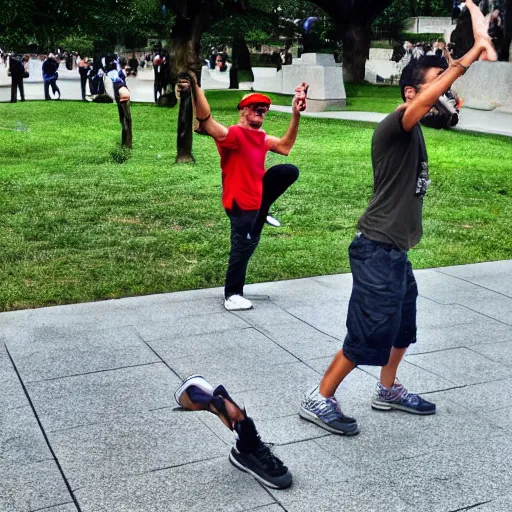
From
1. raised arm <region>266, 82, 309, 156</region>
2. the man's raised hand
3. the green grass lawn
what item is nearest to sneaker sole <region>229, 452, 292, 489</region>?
the man's raised hand

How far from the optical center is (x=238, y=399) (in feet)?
16.2

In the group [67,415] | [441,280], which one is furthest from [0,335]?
[441,280]

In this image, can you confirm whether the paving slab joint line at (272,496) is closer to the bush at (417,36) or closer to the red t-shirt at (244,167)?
the red t-shirt at (244,167)

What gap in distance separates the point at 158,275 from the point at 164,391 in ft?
9.76

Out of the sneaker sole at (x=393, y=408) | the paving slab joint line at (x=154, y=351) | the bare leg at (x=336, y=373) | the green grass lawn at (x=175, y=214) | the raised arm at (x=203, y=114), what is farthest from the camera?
the green grass lawn at (x=175, y=214)

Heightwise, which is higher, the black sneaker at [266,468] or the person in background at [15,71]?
the person in background at [15,71]

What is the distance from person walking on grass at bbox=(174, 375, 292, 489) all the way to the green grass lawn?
138 inches

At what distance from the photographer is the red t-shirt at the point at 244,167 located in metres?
6.56

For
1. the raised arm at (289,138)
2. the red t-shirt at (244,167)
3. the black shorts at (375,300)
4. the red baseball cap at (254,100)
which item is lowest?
the black shorts at (375,300)

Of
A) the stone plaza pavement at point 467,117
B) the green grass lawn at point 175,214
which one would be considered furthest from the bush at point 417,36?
the green grass lawn at point 175,214

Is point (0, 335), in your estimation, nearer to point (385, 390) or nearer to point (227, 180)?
point (227, 180)

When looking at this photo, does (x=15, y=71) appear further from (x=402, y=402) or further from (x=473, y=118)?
(x=402, y=402)

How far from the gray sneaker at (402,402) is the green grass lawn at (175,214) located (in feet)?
10.3

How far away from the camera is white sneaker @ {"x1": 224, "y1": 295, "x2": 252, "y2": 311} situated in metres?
6.78
